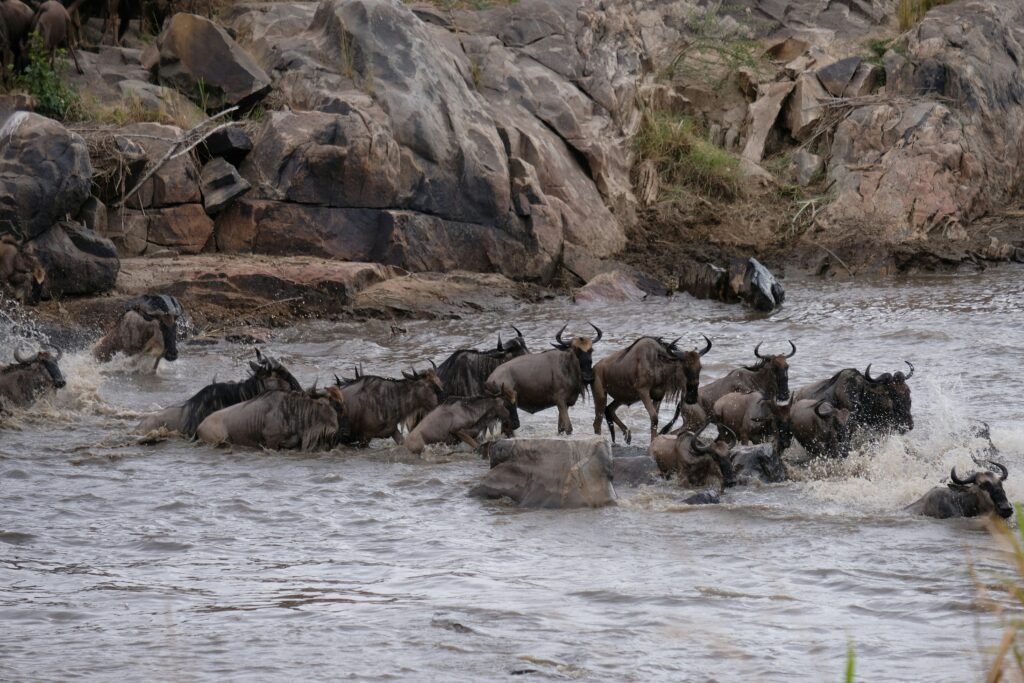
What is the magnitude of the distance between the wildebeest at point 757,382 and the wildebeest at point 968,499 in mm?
2550

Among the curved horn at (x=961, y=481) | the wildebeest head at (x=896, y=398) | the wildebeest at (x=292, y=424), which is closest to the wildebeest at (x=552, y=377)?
the wildebeest at (x=292, y=424)

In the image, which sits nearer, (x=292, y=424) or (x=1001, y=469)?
(x=1001, y=469)

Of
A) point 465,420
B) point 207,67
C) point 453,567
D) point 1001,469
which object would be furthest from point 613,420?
point 207,67

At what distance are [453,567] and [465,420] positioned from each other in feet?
9.52

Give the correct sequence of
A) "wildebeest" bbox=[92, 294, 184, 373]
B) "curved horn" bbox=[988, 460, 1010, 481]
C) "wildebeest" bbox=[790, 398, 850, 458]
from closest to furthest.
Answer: "curved horn" bbox=[988, 460, 1010, 481] → "wildebeest" bbox=[790, 398, 850, 458] → "wildebeest" bbox=[92, 294, 184, 373]

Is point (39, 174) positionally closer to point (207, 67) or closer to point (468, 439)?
point (207, 67)

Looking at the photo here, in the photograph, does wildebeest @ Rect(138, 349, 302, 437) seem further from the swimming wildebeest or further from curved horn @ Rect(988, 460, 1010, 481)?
curved horn @ Rect(988, 460, 1010, 481)

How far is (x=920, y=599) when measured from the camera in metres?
5.75

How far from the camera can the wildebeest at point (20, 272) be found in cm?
1377

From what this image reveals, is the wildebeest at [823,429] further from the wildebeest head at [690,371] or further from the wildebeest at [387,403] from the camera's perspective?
the wildebeest at [387,403]

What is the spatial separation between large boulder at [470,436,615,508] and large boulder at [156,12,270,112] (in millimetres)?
11273

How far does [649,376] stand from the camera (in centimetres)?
971

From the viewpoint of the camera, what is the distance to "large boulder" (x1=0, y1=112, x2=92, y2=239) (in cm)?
1423

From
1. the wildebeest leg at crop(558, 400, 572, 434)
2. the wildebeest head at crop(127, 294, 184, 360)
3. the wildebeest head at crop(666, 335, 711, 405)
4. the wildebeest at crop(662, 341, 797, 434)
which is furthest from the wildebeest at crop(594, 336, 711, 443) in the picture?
the wildebeest head at crop(127, 294, 184, 360)
